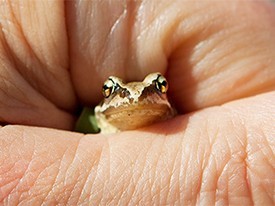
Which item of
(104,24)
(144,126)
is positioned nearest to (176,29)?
(104,24)

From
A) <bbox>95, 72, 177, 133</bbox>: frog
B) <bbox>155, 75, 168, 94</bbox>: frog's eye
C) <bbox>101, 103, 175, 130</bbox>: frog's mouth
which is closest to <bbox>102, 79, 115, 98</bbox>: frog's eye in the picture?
<bbox>95, 72, 177, 133</bbox>: frog

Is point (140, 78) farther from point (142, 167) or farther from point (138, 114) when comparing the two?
point (142, 167)

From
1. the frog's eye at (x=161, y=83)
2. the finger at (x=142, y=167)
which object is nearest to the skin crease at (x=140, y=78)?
the finger at (x=142, y=167)

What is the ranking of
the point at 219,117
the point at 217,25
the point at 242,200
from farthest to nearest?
the point at 217,25 → the point at 219,117 → the point at 242,200

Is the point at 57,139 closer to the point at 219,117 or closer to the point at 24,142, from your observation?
the point at 24,142

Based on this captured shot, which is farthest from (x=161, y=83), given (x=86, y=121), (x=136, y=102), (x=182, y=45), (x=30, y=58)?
(x=30, y=58)

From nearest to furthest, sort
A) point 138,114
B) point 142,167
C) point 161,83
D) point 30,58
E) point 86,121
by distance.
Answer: point 142,167
point 30,58
point 161,83
point 138,114
point 86,121
